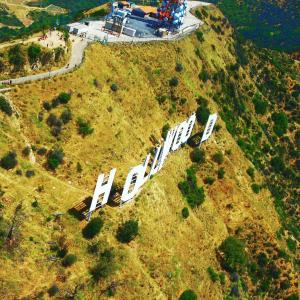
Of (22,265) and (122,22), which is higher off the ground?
(122,22)

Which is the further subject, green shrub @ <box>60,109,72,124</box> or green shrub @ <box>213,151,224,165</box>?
green shrub @ <box>213,151,224,165</box>

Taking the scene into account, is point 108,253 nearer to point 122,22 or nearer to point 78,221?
point 78,221

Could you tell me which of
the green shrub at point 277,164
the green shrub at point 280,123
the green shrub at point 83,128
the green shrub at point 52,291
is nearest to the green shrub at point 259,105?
the green shrub at point 280,123

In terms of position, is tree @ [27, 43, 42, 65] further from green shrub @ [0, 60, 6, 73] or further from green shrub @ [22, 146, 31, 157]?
green shrub @ [22, 146, 31, 157]

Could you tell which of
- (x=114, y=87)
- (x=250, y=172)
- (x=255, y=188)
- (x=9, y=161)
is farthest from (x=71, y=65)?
(x=255, y=188)

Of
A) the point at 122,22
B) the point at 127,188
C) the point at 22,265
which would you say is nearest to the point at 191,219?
the point at 127,188

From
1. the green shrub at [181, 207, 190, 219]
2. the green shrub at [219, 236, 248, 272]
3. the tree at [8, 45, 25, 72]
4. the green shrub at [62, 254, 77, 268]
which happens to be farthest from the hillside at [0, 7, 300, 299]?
the tree at [8, 45, 25, 72]

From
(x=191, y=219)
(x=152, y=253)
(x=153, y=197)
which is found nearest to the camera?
(x=152, y=253)

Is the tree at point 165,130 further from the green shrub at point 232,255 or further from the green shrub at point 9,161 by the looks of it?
the green shrub at point 9,161
